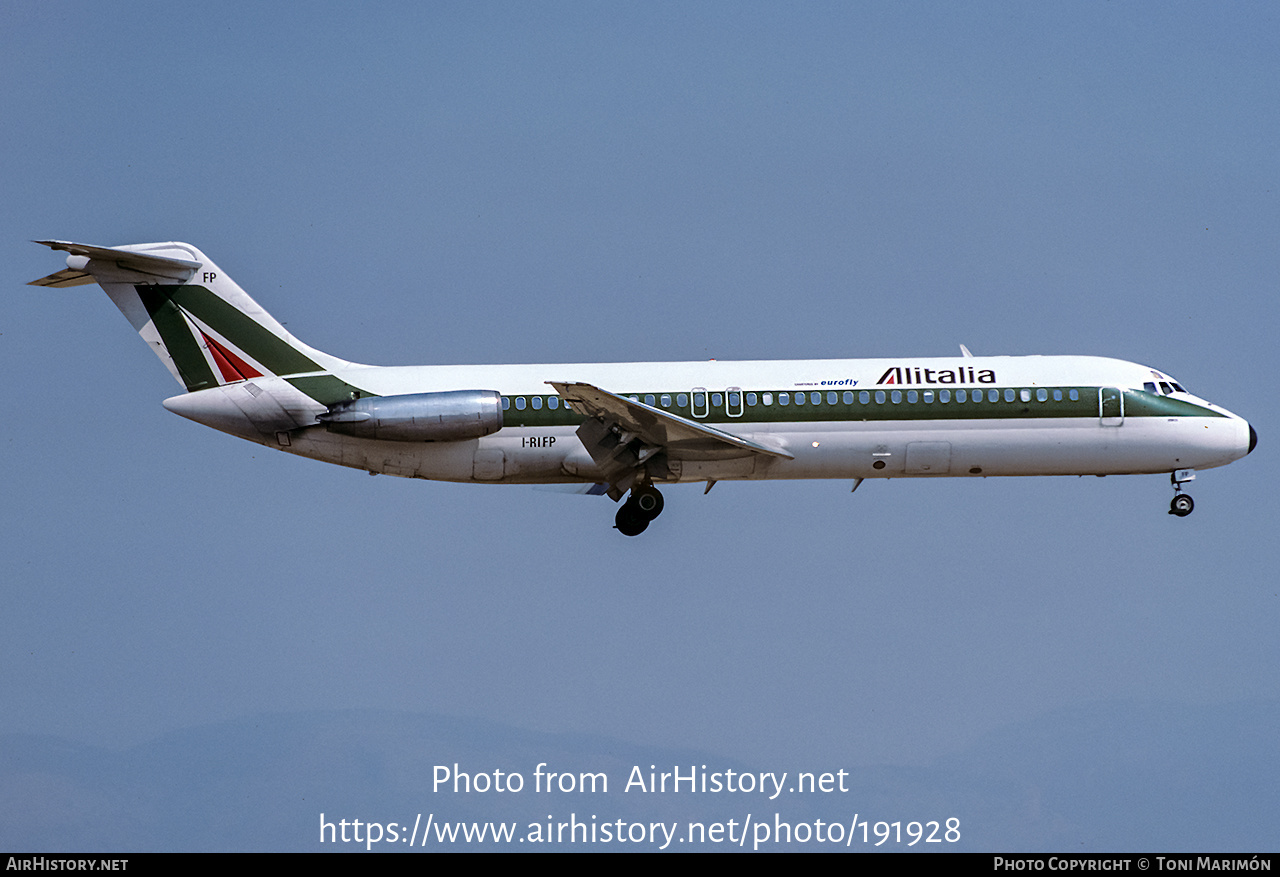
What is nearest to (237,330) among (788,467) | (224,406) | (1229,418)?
(224,406)

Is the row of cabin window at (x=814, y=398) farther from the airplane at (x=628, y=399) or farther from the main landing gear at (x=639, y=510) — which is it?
the main landing gear at (x=639, y=510)

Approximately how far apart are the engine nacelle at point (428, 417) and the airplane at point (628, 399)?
0.43ft

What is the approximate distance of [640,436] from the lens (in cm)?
3678

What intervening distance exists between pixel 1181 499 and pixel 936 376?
258 inches

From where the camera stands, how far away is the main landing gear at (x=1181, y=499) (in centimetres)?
3925

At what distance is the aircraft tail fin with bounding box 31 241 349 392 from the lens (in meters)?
37.1

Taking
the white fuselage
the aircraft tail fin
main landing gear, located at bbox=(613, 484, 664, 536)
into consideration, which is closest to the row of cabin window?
the white fuselage

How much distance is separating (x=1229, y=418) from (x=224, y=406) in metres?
22.0

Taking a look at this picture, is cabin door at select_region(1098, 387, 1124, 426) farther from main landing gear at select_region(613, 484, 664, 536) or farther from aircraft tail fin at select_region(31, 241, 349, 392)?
aircraft tail fin at select_region(31, 241, 349, 392)

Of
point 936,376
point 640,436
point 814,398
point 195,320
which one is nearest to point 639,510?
point 640,436

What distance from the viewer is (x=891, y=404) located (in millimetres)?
37312
